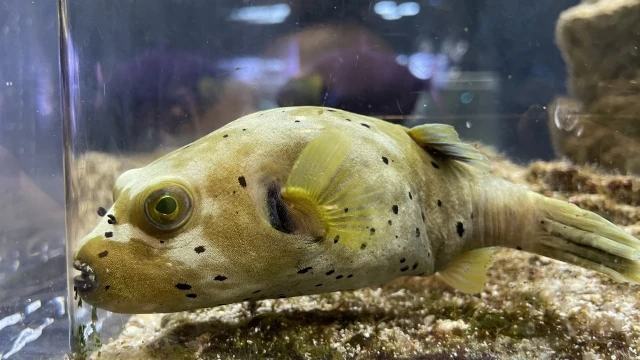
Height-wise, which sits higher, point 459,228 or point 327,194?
point 327,194

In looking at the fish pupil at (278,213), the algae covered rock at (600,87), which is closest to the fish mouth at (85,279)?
the fish pupil at (278,213)

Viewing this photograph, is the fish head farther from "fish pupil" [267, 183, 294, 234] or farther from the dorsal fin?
the dorsal fin

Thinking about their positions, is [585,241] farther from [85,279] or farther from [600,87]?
[85,279]

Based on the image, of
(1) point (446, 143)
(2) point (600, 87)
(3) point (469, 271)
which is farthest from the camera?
(2) point (600, 87)

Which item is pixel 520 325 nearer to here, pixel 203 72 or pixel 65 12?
pixel 203 72

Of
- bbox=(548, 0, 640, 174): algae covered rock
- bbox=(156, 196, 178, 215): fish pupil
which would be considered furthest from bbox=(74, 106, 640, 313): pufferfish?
bbox=(548, 0, 640, 174): algae covered rock

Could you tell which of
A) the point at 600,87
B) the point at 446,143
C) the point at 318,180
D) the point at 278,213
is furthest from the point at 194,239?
the point at 600,87

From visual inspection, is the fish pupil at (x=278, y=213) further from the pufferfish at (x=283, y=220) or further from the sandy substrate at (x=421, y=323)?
the sandy substrate at (x=421, y=323)

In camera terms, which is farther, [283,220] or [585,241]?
[585,241]
